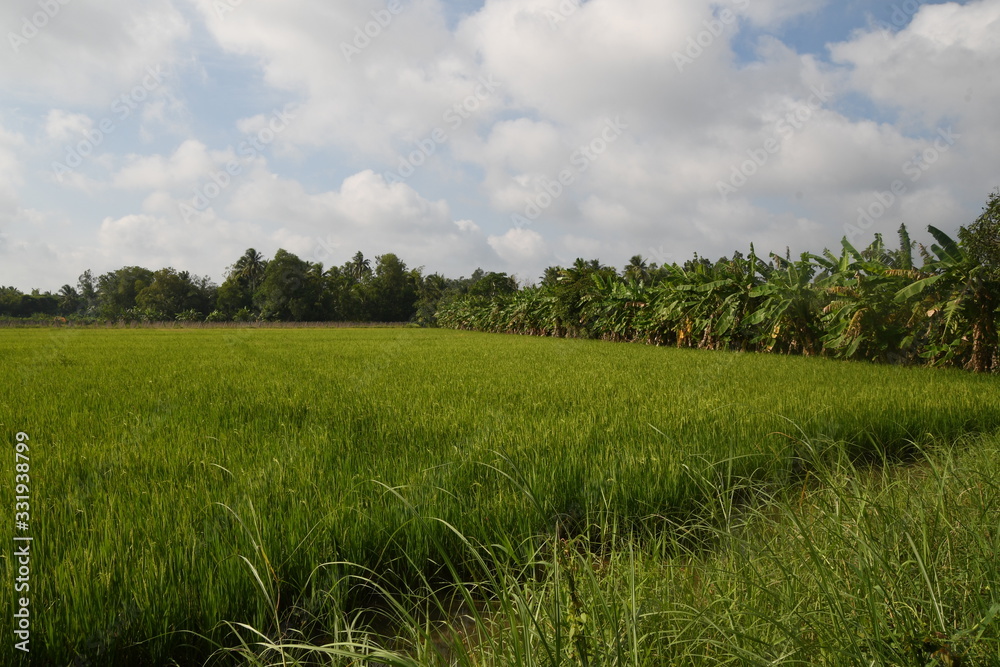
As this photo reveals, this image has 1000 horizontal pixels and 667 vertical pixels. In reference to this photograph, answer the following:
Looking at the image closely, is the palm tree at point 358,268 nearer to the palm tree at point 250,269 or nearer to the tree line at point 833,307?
the palm tree at point 250,269

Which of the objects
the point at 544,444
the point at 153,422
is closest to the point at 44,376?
the point at 153,422

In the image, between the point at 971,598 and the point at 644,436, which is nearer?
the point at 971,598

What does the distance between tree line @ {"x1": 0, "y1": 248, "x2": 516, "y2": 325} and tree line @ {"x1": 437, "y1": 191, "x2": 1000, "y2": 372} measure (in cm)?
3046

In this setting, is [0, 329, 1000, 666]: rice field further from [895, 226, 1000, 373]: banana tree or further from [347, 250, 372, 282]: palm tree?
[347, 250, 372, 282]: palm tree

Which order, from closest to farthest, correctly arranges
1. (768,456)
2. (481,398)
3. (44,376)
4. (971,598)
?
(971,598) → (768,456) → (481,398) → (44,376)

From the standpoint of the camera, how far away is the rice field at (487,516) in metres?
1.14

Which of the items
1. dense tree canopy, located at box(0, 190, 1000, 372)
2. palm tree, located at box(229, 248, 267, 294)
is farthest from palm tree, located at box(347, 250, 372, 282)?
dense tree canopy, located at box(0, 190, 1000, 372)

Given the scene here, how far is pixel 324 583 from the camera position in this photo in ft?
4.82

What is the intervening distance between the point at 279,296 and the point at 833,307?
48208 mm

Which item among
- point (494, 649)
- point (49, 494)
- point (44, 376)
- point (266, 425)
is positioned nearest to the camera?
point (494, 649)

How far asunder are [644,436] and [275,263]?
5495 cm

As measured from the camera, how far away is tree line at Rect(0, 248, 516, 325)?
4897 cm

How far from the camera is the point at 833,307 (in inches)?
316

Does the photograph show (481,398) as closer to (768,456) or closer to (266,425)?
(266,425)
